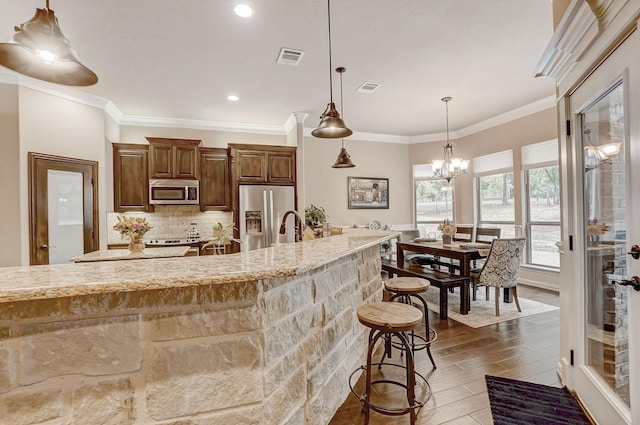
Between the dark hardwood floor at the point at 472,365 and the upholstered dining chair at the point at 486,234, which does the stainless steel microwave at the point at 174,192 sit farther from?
the upholstered dining chair at the point at 486,234

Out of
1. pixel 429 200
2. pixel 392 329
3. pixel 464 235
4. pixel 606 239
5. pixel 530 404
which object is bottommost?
pixel 530 404

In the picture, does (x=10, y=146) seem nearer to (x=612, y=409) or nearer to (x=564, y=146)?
(x=564, y=146)

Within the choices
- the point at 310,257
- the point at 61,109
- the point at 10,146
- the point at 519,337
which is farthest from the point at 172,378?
the point at 61,109

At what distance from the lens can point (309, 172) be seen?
6.34 meters

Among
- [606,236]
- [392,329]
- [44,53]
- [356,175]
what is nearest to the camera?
[44,53]

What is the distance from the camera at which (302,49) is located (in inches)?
128

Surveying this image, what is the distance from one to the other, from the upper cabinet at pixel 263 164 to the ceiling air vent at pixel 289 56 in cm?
198

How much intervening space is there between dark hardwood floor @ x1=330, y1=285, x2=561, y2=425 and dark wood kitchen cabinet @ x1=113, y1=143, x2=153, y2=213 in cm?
453

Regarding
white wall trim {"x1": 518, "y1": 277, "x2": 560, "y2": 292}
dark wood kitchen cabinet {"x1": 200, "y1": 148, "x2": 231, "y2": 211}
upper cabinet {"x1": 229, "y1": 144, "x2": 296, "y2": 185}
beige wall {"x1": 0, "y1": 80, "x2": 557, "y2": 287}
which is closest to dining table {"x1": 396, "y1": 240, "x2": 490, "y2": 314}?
white wall trim {"x1": 518, "y1": 277, "x2": 560, "y2": 292}

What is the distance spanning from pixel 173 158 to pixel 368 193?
387 cm

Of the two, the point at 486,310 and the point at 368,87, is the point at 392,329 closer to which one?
the point at 486,310

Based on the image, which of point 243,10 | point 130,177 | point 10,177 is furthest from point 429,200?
point 10,177

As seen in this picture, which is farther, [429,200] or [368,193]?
[429,200]

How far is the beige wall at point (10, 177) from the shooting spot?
143 inches
